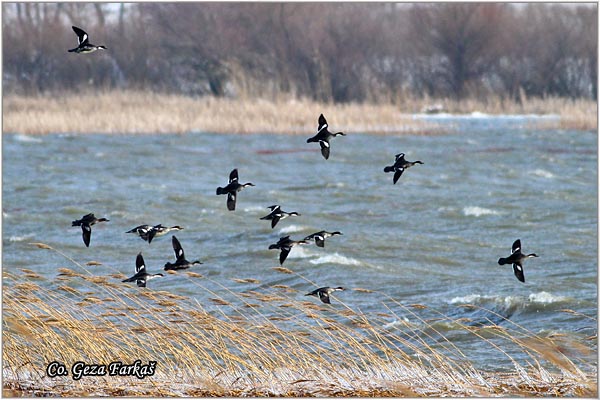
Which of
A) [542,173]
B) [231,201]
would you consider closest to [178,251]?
[231,201]

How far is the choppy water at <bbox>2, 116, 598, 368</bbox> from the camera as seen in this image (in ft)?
40.1

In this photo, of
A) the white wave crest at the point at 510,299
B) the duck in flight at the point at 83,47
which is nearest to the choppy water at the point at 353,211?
the white wave crest at the point at 510,299

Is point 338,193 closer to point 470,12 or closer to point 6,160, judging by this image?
point 6,160

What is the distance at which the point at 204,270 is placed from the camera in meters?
13.2

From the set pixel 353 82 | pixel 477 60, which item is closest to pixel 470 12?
pixel 477 60

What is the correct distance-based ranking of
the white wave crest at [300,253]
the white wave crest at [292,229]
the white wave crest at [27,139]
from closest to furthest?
the white wave crest at [300,253], the white wave crest at [292,229], the white wave crest at [27,139]

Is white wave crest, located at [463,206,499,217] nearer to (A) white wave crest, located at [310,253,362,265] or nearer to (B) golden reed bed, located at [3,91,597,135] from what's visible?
(A) white wave crest, located at [310,253,362,265]

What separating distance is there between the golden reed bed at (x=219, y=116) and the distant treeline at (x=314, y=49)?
2.70 meters

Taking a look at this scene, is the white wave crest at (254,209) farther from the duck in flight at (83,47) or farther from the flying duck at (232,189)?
the flying duck at (232,189)

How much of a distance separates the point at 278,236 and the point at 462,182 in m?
7.40

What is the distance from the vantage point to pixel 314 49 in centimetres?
3791

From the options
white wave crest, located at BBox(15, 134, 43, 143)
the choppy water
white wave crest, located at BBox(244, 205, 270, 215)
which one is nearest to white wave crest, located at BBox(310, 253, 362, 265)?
the choppy water

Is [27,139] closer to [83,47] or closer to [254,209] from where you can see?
[254,209]

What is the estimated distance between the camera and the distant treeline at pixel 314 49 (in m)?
35.3
